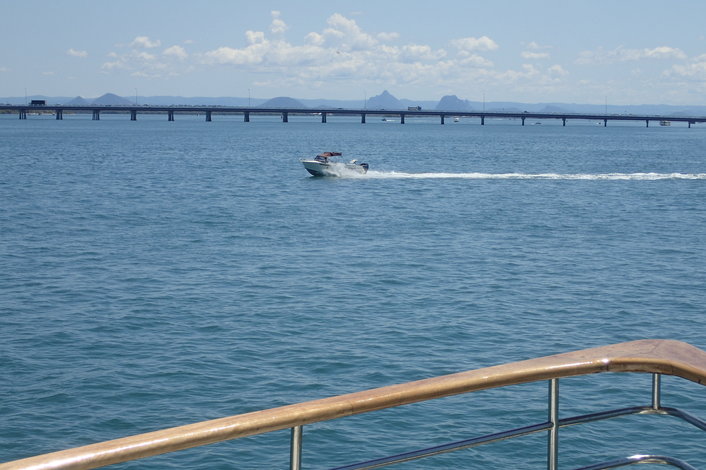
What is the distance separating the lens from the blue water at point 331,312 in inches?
683

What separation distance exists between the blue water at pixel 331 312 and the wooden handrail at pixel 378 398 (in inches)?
504

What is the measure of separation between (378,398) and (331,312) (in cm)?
2410

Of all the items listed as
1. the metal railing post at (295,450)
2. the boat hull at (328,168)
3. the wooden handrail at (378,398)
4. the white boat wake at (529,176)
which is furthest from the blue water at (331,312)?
the white boat wake at (529,176)

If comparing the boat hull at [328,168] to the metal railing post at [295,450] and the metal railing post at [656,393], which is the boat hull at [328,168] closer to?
the metal railing post at [656,393]

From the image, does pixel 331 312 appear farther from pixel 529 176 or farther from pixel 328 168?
pixel 529 176

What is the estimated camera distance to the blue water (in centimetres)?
1736

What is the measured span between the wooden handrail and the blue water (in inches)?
504

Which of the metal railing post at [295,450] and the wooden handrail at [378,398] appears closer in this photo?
the wooden handrail at [378,398]

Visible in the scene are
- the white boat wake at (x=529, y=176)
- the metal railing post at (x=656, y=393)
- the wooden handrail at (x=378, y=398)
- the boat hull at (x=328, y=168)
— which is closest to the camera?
the wooden handrail at (x=378, y=398)

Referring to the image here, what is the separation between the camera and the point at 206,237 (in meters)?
44.7

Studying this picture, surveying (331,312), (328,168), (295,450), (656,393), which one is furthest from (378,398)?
(328,168)

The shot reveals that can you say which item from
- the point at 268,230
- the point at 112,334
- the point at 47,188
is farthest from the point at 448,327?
the point at 47,188

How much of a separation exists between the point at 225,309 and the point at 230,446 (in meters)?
11.2

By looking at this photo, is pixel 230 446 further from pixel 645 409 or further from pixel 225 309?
pixel 645 409
